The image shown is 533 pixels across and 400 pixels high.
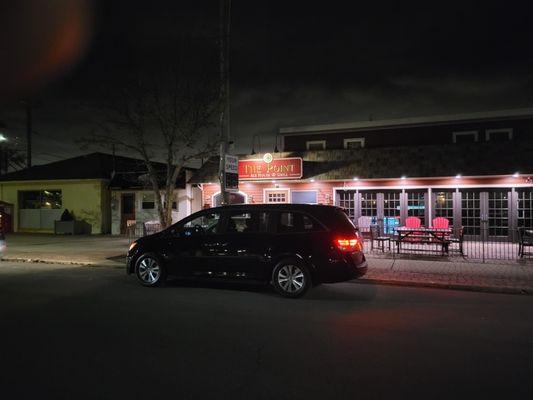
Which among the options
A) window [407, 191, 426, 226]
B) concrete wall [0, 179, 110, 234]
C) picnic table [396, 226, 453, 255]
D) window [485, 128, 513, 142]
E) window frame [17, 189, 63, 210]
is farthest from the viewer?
window frame [17, 189, 63, 210]

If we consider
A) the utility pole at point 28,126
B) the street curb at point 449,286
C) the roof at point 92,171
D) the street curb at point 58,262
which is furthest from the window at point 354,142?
the utility pole at point 28,126

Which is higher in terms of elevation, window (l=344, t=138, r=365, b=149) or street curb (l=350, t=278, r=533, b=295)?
window (l=344, t=138, r=365, b=149)

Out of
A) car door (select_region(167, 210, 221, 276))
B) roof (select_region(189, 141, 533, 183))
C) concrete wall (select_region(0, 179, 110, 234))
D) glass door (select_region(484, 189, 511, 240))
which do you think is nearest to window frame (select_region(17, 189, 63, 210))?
concrete wall (select_region(0, 179, 110, 234))

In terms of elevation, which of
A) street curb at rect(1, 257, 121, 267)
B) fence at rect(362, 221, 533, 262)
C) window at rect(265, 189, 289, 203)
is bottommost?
street curb at rect(1, 257, 121, 267)

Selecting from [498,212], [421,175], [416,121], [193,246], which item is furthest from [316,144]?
[193,246]

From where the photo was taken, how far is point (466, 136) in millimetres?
20656

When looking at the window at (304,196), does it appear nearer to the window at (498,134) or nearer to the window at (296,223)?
the window at (498,134)

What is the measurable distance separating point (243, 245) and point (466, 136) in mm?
16004

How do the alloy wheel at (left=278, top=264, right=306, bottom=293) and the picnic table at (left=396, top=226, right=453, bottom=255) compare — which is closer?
the alloy wheel at (left=278, top=264, right=306, bottom=293)

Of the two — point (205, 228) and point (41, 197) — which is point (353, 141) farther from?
point (41, 197)

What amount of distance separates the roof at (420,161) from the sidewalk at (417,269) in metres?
4.72

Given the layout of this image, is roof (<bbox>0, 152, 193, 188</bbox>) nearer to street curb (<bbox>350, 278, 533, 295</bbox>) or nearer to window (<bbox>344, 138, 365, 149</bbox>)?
window (<bbox>344, 138, 365, 149</bbox>)

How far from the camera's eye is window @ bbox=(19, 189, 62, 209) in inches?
994

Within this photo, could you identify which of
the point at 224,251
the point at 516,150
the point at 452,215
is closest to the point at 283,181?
the point at 452,215
